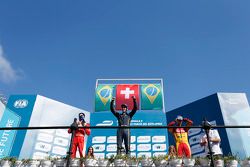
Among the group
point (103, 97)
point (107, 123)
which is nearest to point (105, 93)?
point (103, 97)

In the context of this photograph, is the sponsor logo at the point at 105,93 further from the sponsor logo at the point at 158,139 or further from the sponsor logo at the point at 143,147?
the sponsor logo at the point at 158,139

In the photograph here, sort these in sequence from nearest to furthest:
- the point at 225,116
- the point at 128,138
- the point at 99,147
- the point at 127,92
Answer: the point at 128,138
the point at 225,116
the point at 99,147
the point at 127,92

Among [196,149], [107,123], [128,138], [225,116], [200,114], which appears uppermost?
[200,114]

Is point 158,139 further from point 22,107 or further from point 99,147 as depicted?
point 22,107

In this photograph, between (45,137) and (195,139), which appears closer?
(195,139)

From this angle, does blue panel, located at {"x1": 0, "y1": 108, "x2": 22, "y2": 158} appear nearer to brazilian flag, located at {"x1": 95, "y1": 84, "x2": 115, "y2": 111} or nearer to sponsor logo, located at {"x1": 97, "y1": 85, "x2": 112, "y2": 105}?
brazilian flag, located at {"x1": 95, "y1": 84, "x2": 115, "y2": 111}

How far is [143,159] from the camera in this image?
156 inches

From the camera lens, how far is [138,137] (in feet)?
40.7

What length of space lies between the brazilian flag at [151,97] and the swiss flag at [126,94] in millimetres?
363

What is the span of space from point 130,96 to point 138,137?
7.24 ft

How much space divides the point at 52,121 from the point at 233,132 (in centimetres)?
885

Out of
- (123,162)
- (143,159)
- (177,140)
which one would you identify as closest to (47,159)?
(123,162)

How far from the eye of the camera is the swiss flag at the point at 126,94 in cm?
1309

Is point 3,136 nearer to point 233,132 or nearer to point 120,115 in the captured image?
point 120,115
